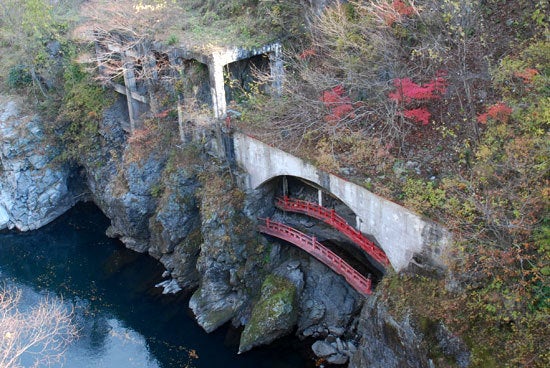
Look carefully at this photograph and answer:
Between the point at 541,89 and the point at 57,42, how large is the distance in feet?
110

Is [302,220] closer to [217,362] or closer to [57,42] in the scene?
[217,362]

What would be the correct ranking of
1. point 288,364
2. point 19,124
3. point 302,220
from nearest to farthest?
point 288,364 < point 302,220 < point 19,124

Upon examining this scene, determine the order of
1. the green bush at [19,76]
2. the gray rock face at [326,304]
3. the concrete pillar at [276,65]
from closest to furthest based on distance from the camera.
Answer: the gray rock face at [326,304], the concrete pillar at [276,65], the green bush at [19,76]

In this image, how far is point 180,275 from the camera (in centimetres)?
2991

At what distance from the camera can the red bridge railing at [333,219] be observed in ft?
73.3

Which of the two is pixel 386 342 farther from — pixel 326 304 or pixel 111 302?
pixel 111 302

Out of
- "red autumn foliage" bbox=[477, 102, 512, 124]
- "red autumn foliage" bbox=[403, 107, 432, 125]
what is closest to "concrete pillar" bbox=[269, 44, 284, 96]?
"red autumn foliage" bbox=[403, 107, 432, 125]

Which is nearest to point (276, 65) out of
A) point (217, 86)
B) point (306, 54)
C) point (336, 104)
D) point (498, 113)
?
point (306, 54)

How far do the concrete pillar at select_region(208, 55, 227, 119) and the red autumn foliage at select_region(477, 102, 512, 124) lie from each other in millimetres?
13686

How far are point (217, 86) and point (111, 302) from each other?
1374cm

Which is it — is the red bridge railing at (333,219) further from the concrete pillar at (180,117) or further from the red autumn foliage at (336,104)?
the concrete pillar at (180,117)

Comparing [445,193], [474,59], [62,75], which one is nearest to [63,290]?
[62,75]

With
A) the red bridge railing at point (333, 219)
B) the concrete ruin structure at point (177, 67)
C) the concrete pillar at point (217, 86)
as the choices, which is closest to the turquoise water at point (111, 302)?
the red bridge railing at point (333, 219)

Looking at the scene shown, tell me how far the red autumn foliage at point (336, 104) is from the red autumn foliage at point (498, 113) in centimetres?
581
